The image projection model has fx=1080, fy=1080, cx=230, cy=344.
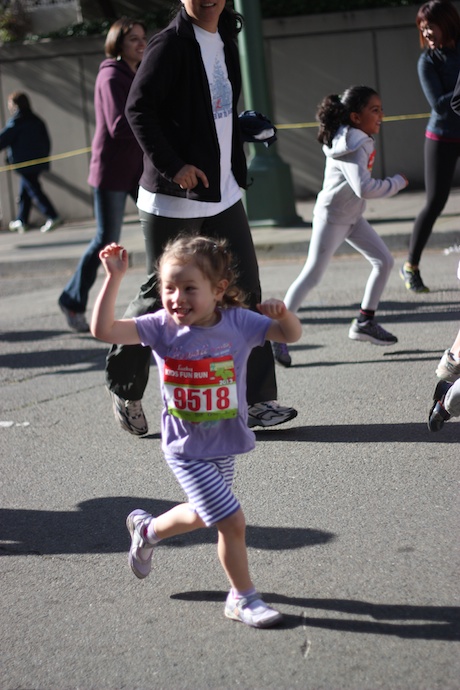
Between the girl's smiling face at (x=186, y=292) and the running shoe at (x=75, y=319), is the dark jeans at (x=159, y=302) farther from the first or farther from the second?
→ the running shoe at (x=75, y=319)

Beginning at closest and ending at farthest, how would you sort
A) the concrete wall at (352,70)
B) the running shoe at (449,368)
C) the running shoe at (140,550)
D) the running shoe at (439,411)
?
the running shoe at (140,550)
the running shoe at (439,411)
the running shoe at (449,368)
the concrete wall at (352,70)

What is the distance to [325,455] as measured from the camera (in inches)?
185

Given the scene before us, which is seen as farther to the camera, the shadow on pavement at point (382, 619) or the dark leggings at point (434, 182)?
the dark leggings at point (434, 182)

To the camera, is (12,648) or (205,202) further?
(205,202)

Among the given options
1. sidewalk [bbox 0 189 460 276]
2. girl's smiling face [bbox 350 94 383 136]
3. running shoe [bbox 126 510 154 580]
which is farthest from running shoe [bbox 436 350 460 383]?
sidewalk [bbox 0 189 460 276]

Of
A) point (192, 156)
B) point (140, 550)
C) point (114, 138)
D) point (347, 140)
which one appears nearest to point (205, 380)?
point (140, 550)

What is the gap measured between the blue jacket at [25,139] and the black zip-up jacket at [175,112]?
1081 cm

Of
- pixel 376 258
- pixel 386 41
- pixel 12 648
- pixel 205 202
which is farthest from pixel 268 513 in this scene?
pixel 386 41

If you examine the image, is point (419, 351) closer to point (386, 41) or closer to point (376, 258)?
point (376, 258)

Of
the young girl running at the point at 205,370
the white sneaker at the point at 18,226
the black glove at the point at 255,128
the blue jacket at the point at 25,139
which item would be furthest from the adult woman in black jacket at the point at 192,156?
the white sneaker at the point at 18,226

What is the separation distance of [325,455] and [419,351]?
1924mm

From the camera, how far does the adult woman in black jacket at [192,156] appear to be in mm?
4699

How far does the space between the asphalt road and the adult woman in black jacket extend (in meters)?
0.35

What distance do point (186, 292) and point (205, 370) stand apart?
0.81 ft
